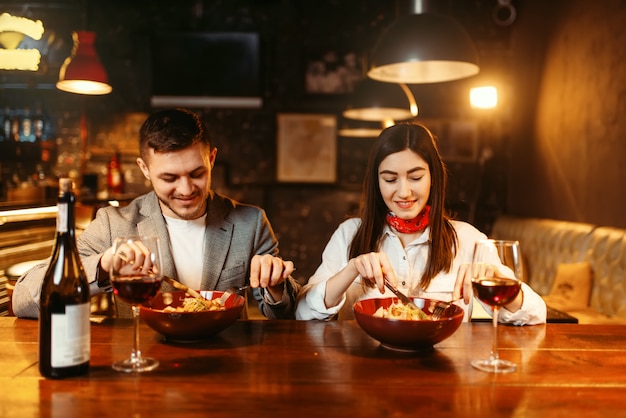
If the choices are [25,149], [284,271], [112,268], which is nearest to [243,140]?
[25,149]

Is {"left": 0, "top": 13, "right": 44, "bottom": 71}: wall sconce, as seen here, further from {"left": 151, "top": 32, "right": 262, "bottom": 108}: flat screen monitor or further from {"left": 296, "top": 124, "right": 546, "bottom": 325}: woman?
{"left": 296, "top": 124, "right": 546, "bottom": 325}: woman

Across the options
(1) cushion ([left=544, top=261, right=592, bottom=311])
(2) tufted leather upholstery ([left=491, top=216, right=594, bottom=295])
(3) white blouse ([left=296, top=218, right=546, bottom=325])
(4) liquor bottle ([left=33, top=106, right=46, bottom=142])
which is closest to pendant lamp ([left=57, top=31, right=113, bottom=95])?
(4) liquor bottle ([left=33, top=106, right=46, bottom=142])

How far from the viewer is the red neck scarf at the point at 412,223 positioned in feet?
6.70

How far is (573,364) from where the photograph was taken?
1.20 m

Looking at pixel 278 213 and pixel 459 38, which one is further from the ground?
pixel 459 38

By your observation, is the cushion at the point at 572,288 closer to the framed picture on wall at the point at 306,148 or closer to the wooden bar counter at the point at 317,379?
the wooden bar counter at the point at 317,379

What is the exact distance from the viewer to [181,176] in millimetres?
1800

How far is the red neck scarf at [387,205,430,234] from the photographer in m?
2.04

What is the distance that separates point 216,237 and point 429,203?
78cm

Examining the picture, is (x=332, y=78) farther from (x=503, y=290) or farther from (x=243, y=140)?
(x=503, y=290)

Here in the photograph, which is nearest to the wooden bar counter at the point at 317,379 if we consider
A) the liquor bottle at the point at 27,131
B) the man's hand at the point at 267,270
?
the man's hand at the point at 267,270

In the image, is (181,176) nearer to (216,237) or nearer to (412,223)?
(216,237)

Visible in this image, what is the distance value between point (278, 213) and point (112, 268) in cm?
458

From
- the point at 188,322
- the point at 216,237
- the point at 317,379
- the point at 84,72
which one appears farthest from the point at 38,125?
the point at 317,379
